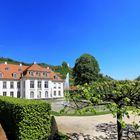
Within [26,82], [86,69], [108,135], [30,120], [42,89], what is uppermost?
[86,69]

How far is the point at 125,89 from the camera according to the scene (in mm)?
10586

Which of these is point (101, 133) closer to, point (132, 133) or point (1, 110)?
point (132, 133)

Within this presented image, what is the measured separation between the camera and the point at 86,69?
209 feet

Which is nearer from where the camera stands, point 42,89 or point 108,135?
point 108,135

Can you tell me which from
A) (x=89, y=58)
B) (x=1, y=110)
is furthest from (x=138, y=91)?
(x=89, y=58)

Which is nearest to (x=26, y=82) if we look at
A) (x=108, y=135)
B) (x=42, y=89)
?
(x=42, y=89)

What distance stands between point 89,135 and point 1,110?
5.73m

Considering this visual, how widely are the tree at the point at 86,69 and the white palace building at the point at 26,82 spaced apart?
288 inches

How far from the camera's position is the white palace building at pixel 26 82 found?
189ft

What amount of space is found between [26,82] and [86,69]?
16195 millimetres

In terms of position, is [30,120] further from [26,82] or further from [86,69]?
[86,69]

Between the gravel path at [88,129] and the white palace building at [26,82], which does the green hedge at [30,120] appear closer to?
the gravel path at [88,129]

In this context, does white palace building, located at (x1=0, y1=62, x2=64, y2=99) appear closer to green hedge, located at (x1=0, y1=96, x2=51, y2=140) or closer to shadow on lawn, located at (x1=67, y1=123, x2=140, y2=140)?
shadow on lawn, located at (x1=67, y1=123, x2=140, y2=140)

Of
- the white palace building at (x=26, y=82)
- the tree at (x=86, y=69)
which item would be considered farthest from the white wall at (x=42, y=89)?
the tree at (x=86, y=69)
